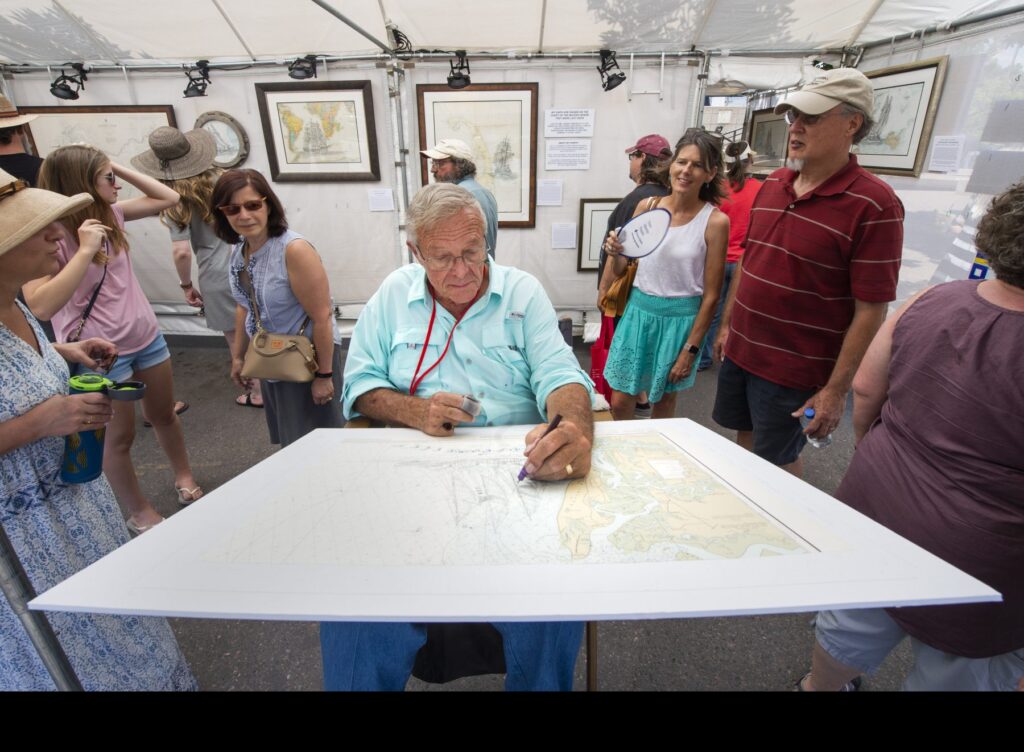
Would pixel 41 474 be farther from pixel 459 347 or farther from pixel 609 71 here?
pixel 609 71

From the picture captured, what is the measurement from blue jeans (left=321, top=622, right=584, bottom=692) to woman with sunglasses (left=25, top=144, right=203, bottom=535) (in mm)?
1461

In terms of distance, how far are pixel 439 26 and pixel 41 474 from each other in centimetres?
371

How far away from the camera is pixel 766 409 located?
2.04 metres

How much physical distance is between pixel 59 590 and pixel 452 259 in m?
1.02

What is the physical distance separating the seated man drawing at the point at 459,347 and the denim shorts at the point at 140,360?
1291mm

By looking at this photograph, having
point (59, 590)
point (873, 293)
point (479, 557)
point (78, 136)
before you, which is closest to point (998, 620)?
point (873, 293)

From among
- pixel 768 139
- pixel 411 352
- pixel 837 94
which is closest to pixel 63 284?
pixel 411 352

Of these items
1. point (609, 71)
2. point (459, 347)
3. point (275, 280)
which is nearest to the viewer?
point (459, 347)

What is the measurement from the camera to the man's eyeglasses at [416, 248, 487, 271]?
52.0 inches

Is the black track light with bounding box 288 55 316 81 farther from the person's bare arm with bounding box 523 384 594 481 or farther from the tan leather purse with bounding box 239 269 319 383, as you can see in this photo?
the person's bare arm with bounding box 523 384 594 481

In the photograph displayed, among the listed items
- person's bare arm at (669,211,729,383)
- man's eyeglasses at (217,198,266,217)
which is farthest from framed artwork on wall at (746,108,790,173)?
man's eyeglasses at (217,198,266,217)

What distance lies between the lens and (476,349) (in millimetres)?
1419

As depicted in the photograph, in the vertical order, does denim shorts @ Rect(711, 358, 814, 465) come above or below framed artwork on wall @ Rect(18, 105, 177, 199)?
below
